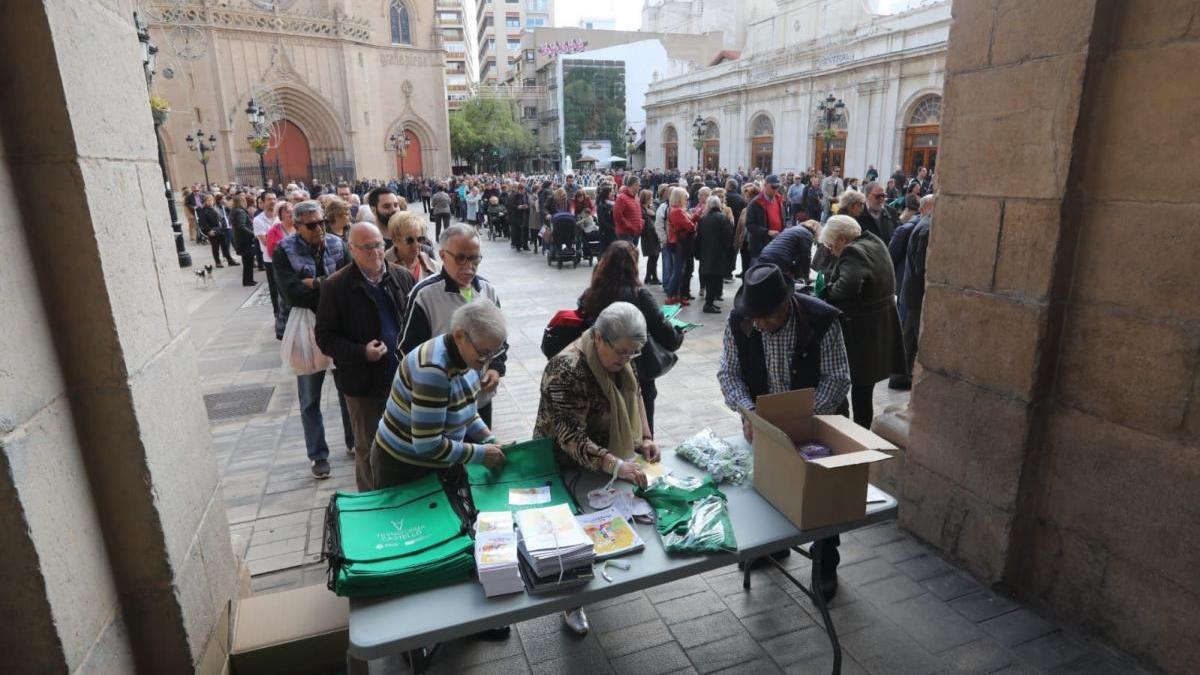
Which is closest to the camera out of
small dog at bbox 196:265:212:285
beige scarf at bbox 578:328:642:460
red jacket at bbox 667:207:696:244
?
beige scarf at bbox 578:328:642:460

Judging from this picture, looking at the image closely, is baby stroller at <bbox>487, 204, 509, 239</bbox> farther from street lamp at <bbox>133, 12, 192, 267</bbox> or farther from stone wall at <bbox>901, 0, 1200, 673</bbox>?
stone wall at <bbox>901, 0, 1200, 673</bbox>

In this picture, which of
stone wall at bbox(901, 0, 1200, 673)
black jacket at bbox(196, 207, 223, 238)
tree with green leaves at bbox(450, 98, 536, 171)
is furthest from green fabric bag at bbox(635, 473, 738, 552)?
tree with green leaves at bbox(450, 98, 536, 171)

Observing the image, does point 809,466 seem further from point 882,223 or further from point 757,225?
point 757,225

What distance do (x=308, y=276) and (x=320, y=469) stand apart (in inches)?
55.4

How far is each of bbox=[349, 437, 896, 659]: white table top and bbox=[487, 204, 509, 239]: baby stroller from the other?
16667 mm

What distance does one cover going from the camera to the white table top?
79.1 inches

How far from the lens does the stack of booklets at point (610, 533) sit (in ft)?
7.82

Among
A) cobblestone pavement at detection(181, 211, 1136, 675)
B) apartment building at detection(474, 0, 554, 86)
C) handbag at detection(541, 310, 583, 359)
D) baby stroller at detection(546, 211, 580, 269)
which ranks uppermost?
apartment building at detection(474, 0, 554, 86)

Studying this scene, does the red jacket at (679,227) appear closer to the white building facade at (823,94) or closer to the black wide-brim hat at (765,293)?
the black wide-brim hat at (765,293)

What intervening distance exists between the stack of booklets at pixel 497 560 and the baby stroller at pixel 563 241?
11151 mm

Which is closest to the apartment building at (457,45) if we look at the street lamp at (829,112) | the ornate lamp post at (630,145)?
the ornate lamp post at (630,145)

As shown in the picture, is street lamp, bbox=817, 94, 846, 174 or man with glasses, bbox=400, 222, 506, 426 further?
street lamp, bbox=817, 94, 846, 174

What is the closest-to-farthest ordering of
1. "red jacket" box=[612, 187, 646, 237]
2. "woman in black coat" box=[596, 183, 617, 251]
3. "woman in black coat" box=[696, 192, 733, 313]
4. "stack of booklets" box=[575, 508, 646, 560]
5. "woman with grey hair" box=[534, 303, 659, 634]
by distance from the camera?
"stack of booklets" box=[575, 508, 646, 560], "woman with grey hair" box=[534, 303, 659, 634], "woman in black coat" box=[696, 192, 733, 313], "red jacket" box=[612, 187, 646, 237], "woman in black coat" box=[596, 183, 617, 251]

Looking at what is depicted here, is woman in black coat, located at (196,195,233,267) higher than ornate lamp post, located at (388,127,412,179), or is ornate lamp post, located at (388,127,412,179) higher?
ornate lamp post, located at (388,127,412,179)
